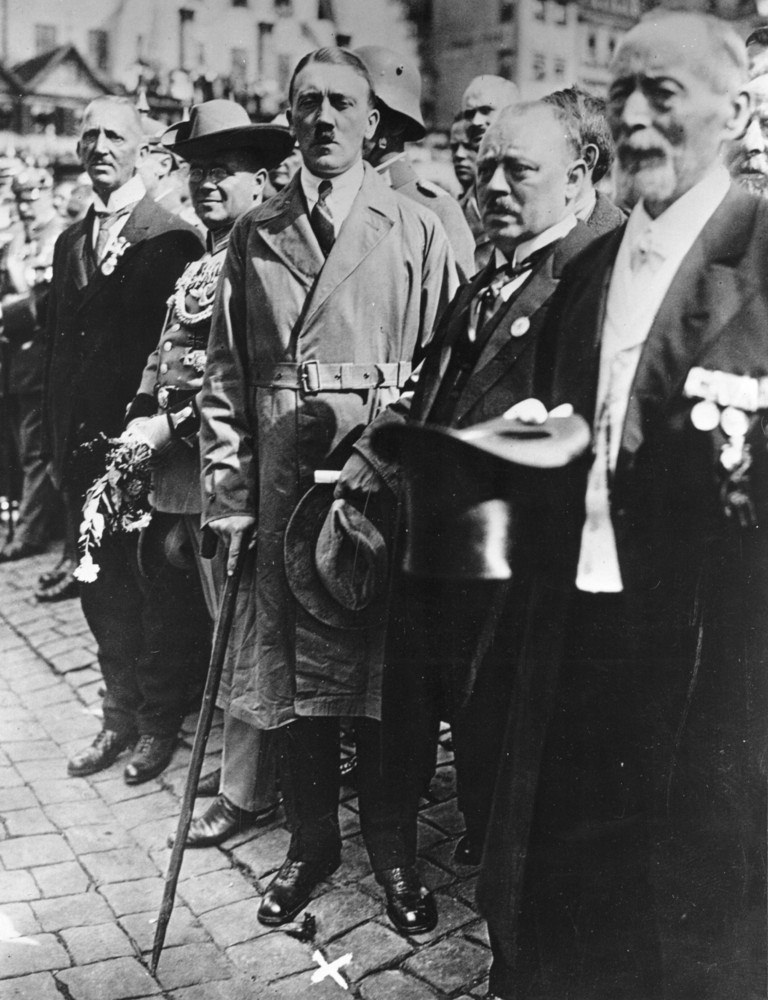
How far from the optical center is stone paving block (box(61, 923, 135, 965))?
302 cm

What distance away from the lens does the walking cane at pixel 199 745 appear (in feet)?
10.1

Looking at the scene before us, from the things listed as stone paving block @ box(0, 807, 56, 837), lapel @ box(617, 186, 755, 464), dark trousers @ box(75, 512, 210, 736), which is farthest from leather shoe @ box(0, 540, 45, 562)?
lapel @ box(617, 186, 755, 464)

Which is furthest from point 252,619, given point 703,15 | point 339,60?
point 703,15

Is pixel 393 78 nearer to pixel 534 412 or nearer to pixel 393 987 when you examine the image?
pixel 534 412

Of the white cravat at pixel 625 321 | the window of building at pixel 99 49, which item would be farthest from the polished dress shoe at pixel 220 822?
the window of building at pixel 99 49

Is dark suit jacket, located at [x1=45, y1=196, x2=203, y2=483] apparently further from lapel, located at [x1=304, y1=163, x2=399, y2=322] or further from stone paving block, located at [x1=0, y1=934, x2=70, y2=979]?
stone paving block, located at [x1=0, y1=934, x2=70, y2=979]

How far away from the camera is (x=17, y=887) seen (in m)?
3.31

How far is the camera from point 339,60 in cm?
298

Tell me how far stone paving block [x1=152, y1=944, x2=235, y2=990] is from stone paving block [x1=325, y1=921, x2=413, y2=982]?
0.30m

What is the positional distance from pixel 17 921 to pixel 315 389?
1.80 m

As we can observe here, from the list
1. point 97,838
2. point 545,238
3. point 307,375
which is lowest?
point 97,838

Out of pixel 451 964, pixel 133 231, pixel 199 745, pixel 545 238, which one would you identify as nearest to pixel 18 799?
pixel 199 745

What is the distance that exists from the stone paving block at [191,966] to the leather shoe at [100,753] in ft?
3.94

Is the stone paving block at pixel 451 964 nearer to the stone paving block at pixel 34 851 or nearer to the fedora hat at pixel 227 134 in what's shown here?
the stone paving block at pixel 34 851
